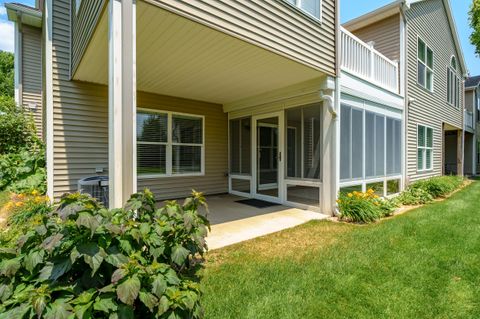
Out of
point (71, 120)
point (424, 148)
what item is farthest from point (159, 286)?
point (424, 148)

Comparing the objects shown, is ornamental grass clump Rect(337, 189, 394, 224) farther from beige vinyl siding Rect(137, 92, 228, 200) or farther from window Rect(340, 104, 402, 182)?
beige vinyl siding Rect(137, 92, 228, 200)

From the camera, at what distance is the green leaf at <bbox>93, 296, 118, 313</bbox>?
151 centimetres

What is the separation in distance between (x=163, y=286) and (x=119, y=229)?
1.57 ft

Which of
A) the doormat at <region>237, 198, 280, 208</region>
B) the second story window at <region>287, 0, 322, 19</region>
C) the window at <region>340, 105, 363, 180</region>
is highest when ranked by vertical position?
the second story window at <region>287, 0, 322, 19</region>

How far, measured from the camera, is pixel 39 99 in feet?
27.5

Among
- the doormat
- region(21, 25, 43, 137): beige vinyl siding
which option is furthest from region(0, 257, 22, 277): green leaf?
region(21, 25, 43, 137): beige vinyl siding

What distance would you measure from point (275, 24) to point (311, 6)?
4.31 ft

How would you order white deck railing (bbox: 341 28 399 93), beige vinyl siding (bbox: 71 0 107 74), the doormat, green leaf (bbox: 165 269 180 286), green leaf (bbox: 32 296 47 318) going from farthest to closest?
the doormat → white deck railing (bbox: 341 28 399 93) → beige vinyl siding (bbox: 71 0 107 74) → green leaf (bbox: 165 269 180 286) → green leaf (bbox: 32 296 47 318)

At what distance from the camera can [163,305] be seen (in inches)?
62.2

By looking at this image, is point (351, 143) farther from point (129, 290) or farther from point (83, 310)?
point (83, 310)

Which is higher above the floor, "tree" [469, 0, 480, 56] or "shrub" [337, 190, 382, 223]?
"tree" [469, 0, 480, 56]

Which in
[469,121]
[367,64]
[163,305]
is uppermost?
[367,64]

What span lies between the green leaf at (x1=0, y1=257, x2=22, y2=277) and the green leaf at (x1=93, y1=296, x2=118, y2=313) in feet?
1.89

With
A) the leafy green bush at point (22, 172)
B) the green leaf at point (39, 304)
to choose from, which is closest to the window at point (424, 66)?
the green leaf at point (39, 304)
